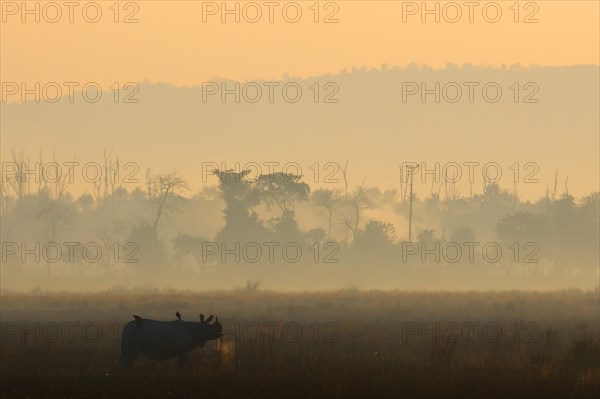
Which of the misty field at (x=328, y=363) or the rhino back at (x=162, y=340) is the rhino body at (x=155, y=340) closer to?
the rhino back at (x=162, y=340)

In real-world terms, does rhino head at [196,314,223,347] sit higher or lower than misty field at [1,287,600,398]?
higher

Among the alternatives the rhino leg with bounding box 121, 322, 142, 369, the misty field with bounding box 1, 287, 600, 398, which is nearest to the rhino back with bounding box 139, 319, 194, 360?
the rhino leg with bounding box 121, 322, 142, 369

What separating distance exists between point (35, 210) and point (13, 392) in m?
139

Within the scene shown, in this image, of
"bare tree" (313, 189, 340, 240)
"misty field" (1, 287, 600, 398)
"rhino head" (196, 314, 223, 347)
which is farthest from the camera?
"bare tree" (313, 189, 340, 240)

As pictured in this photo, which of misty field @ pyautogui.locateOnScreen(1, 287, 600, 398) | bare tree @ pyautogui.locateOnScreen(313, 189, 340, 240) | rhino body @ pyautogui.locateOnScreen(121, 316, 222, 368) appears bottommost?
misty field @ pyautogui.locateOnScreen(1, 287, 600, 398)

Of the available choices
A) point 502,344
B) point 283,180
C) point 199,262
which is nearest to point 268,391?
point 502,344

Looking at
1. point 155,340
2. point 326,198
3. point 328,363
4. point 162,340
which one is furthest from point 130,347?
point 326,198

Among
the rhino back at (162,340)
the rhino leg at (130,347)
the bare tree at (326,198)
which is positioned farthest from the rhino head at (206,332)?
the bare tree at (326,198)

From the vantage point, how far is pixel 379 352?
3031 centimetres

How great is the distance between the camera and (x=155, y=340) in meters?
26.3

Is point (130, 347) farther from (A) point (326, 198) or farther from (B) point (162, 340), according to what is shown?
(A) point (326, 198)

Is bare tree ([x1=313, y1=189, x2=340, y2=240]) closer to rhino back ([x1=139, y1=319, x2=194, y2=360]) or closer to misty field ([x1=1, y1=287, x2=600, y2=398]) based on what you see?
misty field ([x1=1, y1=287, x2=600, y2=398])

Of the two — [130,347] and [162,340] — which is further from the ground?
[162,340]

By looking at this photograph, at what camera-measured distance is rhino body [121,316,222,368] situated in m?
26.1
